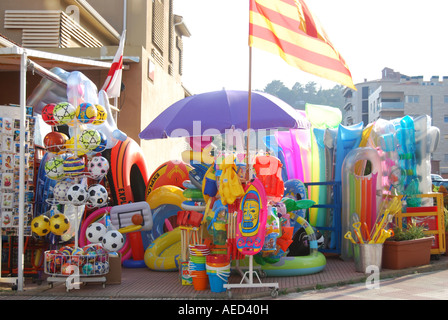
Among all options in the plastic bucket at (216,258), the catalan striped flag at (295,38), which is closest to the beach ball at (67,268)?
the plastic bucket at (216,258)

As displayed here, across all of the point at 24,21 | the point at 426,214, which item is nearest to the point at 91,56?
the point at 24,21

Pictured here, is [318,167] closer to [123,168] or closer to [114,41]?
[123,168]

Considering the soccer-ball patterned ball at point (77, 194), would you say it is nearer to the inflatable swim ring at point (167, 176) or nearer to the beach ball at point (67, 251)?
the beach ball at point (67, 251)

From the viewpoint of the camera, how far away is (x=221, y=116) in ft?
23.9

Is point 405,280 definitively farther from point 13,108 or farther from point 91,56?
point 91,56

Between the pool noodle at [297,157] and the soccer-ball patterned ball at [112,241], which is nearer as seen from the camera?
the soccer-ball patterned ball at [112,241]

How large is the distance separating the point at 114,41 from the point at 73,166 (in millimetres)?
9959

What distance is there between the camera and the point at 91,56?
11906 millimetres

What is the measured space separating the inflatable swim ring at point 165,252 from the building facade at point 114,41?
175 inches

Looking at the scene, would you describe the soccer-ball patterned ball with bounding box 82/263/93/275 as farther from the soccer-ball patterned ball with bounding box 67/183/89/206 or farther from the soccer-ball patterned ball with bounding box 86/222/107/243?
the soccer-ball patterned ball with bounding box 67/183/89/206

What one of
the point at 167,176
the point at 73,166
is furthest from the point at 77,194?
the point at 167,176

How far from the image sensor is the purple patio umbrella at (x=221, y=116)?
7.09 m
